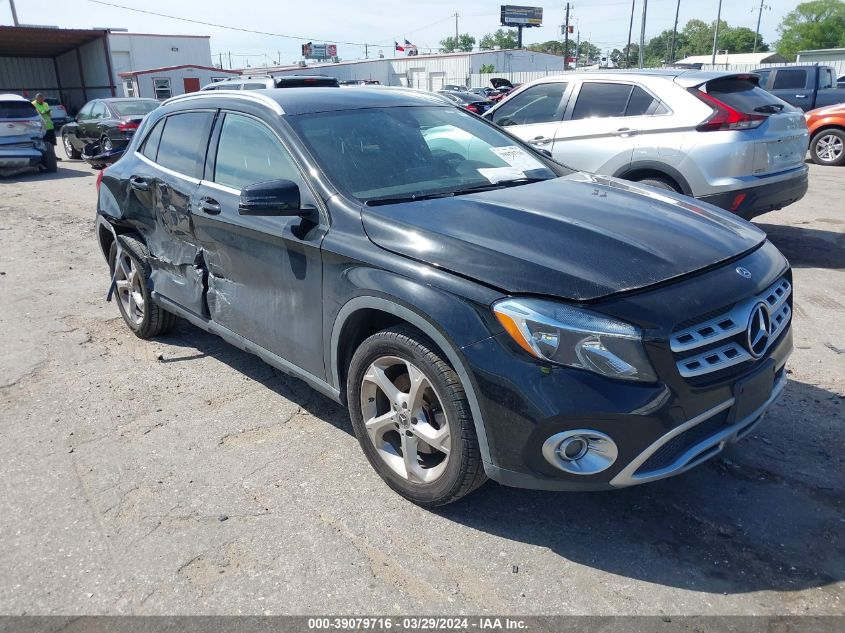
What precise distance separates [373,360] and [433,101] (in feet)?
6.69

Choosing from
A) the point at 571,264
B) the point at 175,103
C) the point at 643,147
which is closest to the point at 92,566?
the point at 571,264

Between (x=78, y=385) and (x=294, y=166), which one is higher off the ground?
(x=294, y=166)

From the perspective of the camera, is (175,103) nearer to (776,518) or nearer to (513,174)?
(513,174)

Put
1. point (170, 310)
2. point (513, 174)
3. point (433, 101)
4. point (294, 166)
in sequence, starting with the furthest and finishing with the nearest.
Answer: point (170, 310) < point (433, 101) < point (513, 174) < point (294, 166)

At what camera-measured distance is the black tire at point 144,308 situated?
4.87 metres

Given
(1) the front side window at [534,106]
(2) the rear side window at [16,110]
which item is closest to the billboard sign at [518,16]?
(2) the rear side window at [16,110]

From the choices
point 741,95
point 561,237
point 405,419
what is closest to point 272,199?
point 405,419

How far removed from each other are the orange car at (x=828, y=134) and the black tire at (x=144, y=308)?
493 inches

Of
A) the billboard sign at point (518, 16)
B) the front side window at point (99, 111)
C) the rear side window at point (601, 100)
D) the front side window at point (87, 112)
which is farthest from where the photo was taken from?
the billboard sign at point (518, 16)

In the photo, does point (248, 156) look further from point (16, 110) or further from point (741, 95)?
point (16, 110)

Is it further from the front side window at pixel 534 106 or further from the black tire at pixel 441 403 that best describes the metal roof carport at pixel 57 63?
the black tire at pixel 441 403

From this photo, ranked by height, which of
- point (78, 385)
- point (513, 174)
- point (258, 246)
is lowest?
point (78, 385)

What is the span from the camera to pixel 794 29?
303 ft

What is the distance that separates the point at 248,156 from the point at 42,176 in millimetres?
13876
